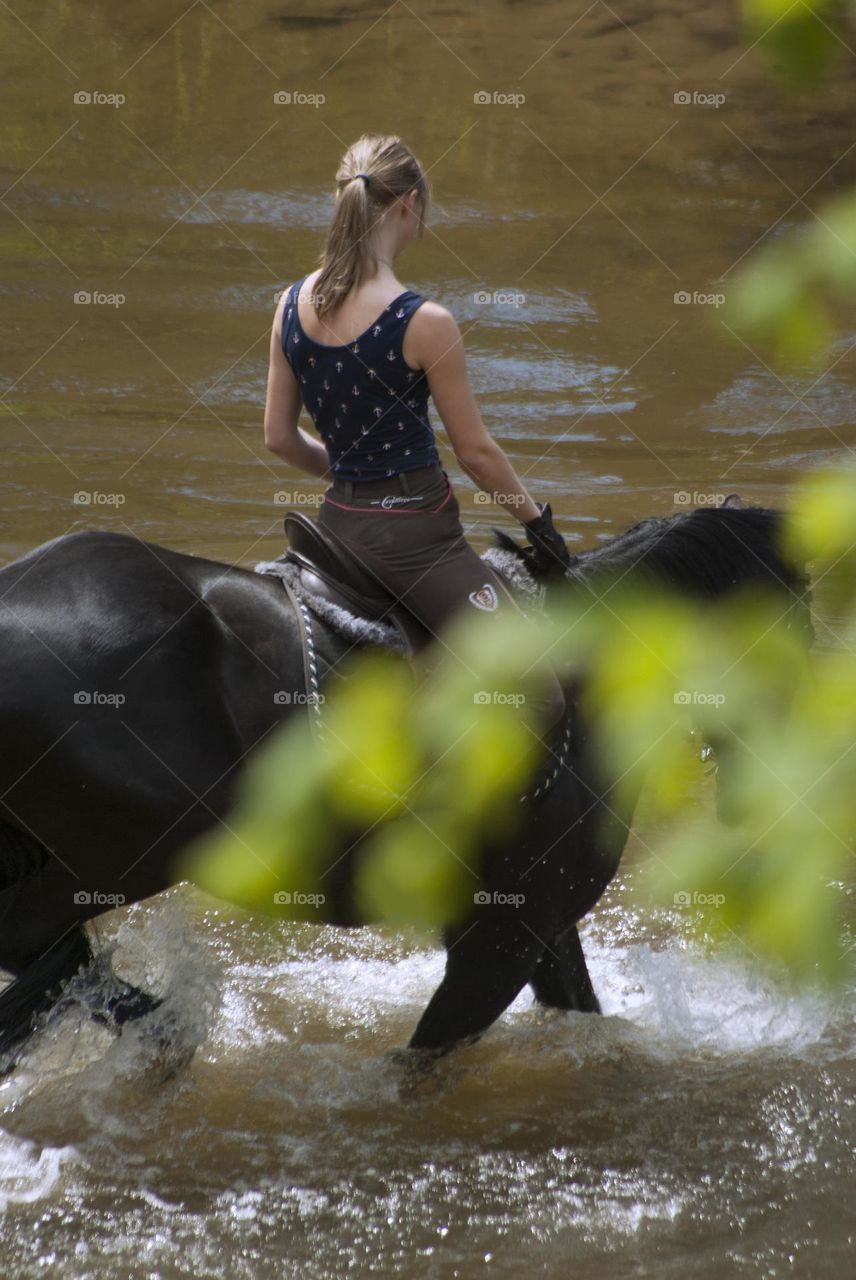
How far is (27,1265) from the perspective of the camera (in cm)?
331

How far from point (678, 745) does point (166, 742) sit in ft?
6.88

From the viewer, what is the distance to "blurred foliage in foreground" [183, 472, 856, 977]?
1280 mm

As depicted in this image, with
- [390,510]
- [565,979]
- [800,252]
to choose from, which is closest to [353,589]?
[390,510]

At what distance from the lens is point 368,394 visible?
3344 mm

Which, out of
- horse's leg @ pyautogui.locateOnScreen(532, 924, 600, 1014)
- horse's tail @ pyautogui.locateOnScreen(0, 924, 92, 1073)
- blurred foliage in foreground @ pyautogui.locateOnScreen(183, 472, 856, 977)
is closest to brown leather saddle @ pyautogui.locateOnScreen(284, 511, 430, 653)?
horse's tail @ pyautogui.locateOnScreen(0, 924, 92, 1073)

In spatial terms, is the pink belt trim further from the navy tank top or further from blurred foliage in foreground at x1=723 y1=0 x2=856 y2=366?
blurred foliage in foreground at x1=723 y1=0 x2=856 y2=366

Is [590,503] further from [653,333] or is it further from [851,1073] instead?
[851,1073]

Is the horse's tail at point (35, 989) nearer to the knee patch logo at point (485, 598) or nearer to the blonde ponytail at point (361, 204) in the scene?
the knee patch logo at point (485, 598)

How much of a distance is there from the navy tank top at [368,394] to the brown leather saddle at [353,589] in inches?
7.1

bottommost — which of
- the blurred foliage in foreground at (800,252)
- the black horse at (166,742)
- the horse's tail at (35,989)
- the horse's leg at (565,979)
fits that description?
the horse's leg at (565,979)

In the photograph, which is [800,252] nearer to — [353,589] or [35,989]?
[353,589]

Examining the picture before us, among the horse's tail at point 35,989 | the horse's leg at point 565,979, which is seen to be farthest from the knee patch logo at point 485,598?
the horse's tail at point 35,989

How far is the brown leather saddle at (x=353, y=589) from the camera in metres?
3.48

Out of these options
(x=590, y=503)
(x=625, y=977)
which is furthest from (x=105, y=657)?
(x=590, y=503)
